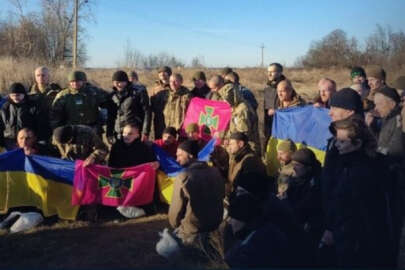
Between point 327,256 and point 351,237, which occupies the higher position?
point 351,237

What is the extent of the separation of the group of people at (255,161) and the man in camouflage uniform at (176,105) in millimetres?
21

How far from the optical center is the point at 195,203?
16.0 feet

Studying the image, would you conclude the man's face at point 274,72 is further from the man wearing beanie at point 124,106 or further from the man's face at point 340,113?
the man's face at point 340,113

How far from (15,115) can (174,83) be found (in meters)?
2.87

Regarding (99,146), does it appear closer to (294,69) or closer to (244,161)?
(244,161)

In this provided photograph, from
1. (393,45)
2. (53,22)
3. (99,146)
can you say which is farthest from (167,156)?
(53,22)

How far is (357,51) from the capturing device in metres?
50.9

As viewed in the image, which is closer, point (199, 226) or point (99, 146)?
point (199, 226)

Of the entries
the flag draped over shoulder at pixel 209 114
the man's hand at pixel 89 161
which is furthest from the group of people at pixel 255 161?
the flag draped over shoulder at pixel 209 114

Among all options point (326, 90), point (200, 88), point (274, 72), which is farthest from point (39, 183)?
point (274, 72)

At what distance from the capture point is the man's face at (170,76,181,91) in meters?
8.25

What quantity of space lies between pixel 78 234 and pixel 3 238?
0.97m

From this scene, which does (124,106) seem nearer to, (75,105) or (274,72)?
(75,105)

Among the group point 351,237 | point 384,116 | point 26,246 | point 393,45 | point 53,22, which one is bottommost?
point 26,246
